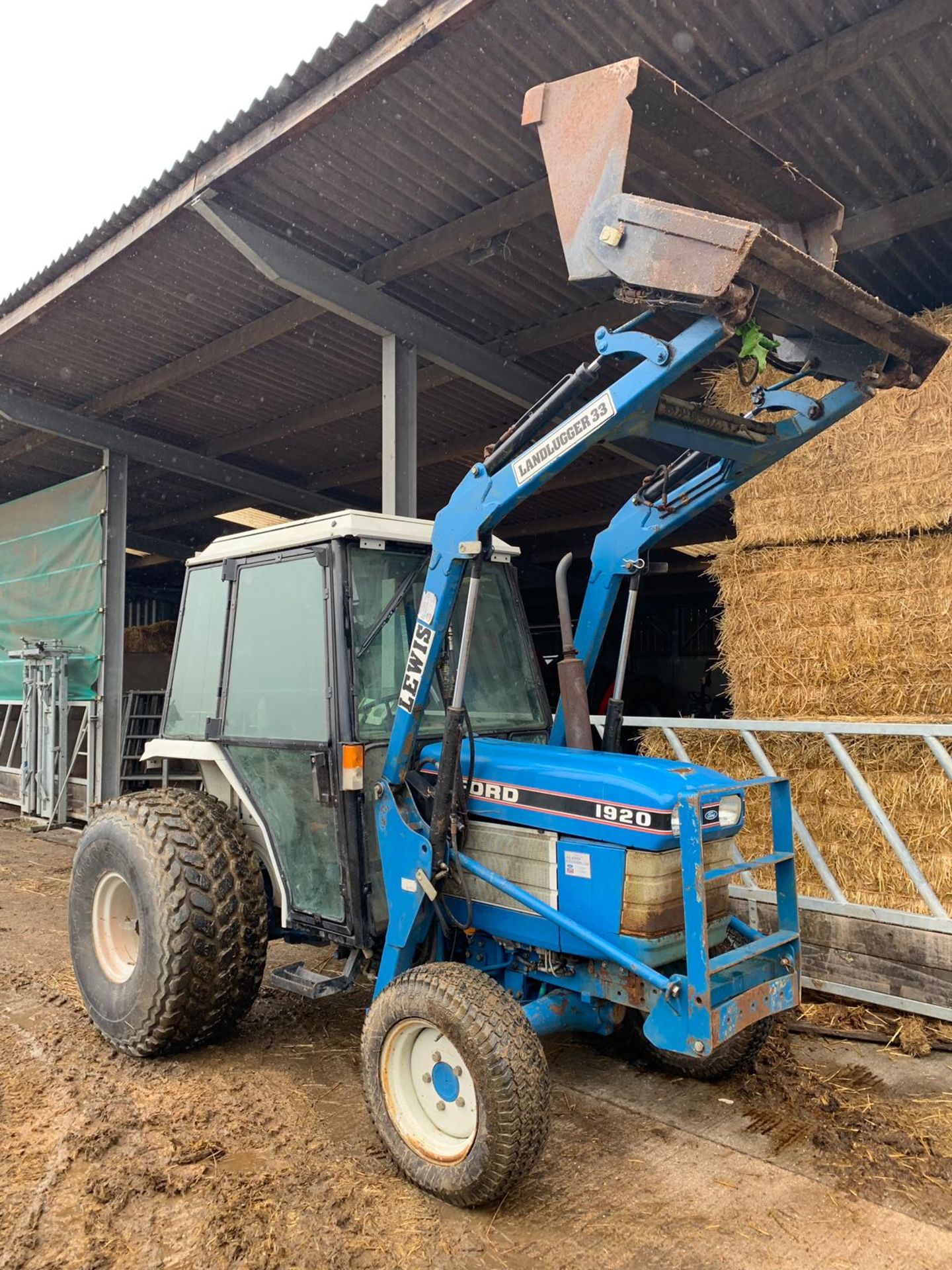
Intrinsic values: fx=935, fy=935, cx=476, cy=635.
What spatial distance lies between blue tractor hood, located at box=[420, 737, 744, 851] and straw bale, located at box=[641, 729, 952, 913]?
1553 mm

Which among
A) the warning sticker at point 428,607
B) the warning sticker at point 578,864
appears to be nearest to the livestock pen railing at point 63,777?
the warning sticker at point 428,607

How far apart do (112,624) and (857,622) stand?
23.2 feet

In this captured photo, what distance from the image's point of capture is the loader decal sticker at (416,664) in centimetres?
304

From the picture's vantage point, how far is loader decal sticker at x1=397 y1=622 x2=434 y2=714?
304 cm

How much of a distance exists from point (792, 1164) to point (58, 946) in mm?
4003

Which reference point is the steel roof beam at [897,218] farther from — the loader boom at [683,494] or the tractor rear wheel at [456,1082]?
the tractor rear wheel at [456,1082]

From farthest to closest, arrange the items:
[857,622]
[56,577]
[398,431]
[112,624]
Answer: [56,577]
[112,624]
[398,431]
[857,622]

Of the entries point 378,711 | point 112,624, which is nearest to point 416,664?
point 378,711

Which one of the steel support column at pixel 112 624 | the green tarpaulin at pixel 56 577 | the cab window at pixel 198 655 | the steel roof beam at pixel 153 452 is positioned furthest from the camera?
the green tarpaulin at pixel 56 577

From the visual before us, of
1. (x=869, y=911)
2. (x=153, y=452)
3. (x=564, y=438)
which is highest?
(x=153, y=452)

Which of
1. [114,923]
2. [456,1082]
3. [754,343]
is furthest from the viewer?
[114,923]

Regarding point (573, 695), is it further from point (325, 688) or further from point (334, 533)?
point (334, 533)

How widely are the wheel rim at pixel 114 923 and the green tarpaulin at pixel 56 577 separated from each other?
5.69 metres

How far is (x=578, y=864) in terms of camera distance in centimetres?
286
